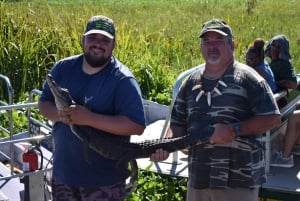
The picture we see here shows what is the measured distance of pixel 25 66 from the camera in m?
8.08

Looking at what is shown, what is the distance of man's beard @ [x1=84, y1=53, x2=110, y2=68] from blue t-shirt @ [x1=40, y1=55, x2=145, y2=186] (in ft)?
0.15

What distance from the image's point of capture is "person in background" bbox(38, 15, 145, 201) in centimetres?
328

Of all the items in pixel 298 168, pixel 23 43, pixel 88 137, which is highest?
pixel 23 43

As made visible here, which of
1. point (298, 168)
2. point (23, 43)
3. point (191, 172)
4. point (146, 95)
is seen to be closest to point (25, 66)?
point (23, 43)

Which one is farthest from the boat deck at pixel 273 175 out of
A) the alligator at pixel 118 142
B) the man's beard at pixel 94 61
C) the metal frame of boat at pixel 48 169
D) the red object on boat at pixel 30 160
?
the man's beard at pixel 94 61

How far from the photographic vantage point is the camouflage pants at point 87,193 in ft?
11.0

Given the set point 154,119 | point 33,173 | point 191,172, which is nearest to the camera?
point 191,172

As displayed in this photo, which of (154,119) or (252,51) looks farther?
(154,119)

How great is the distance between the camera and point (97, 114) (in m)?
3.24

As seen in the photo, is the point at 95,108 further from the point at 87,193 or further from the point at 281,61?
the point at 281,61

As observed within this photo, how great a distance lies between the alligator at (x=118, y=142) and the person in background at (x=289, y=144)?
1585 mm

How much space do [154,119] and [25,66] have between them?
102 inches

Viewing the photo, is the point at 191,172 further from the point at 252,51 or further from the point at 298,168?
the point at 252,51

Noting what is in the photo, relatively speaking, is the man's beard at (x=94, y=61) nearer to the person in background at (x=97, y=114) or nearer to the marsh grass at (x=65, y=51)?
the person in background at (x=97, y=114)
